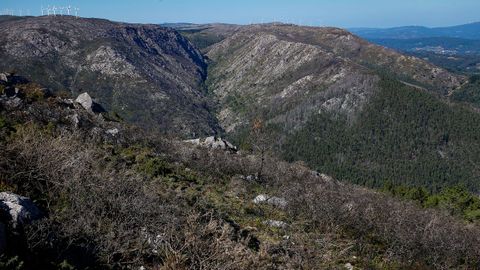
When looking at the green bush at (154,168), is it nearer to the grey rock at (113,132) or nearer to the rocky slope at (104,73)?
the grey rock at (113,132)

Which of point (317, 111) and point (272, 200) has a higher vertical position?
point (272, 200)

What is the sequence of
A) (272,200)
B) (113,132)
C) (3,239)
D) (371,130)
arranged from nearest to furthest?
1. (3,239)
2. (272,200)
3. (113,132)
4. (371,130)

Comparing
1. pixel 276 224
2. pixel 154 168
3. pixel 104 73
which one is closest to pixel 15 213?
pixel 276 224

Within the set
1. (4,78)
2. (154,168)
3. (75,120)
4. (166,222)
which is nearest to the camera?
(166,222)

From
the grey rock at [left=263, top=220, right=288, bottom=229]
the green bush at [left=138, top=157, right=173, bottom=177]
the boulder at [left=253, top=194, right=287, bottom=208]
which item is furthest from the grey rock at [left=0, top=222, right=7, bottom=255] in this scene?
the boulder at [left=253, top=194, right=287, bottom=208]

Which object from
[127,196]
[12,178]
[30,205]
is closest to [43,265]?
[30,205]

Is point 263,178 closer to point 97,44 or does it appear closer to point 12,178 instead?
point 12,178

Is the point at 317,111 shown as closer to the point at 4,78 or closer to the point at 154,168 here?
the point at 4,78
